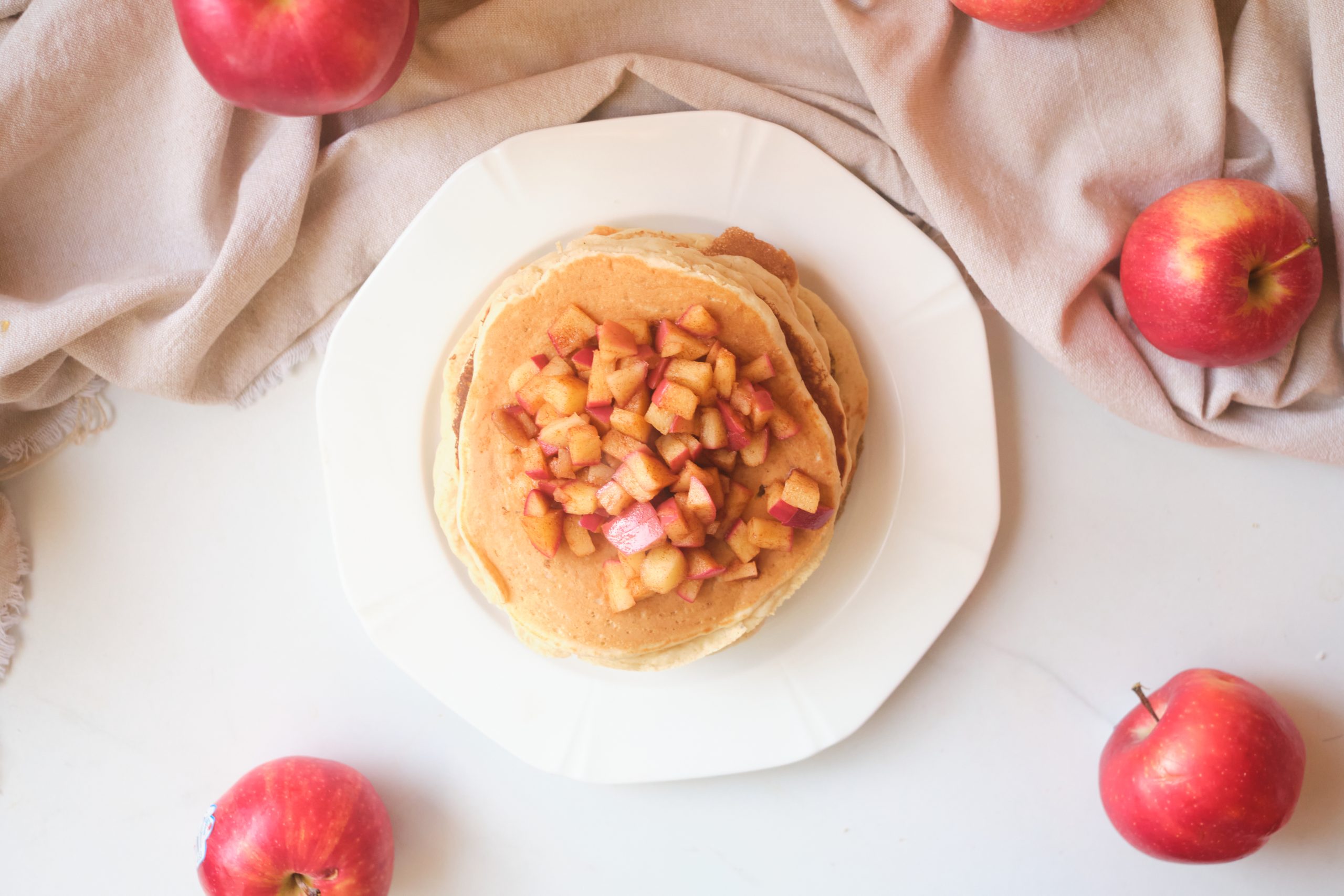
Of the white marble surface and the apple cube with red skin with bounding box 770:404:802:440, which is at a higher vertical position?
the apple cube with red skin with bounding box 770:404:802:440

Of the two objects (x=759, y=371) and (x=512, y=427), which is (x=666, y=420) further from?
(x=512, y=427)

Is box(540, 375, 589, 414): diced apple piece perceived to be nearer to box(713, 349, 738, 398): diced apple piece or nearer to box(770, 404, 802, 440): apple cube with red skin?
box(713, 349, 738, 398): diced apple piece

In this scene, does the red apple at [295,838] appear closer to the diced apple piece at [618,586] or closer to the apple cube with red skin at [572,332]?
the diced apple piece at [618,586]

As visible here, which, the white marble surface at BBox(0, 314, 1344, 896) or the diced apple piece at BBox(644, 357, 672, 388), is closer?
the diced apple piece at BBox(644, 357, 672, 388)

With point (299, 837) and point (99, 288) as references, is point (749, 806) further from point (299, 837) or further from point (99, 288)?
point (99, 288)

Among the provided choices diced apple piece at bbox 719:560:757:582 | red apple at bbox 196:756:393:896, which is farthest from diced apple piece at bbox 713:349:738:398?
red apple at bbox 196:756:393:896

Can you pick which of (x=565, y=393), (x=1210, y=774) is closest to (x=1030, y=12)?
(x=565, y=393)

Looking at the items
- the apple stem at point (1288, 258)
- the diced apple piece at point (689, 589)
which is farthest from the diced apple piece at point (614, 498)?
the apple stem at point (1288, 258)

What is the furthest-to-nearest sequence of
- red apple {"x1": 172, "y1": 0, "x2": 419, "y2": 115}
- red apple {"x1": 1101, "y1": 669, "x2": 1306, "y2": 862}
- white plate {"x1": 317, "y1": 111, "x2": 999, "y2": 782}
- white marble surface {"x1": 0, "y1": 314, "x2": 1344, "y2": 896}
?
1. white marble surface {"x1": 0, "y1": 314, "x2": 1344, "y2": 896}
2. white plate {"x1": 317, "y1": 111, "x2": 999, "y2": 782}
3. red apple {"x1": 1101, "y1": 669, "x2": 1306, "y2": 862}
4. red apple {"x1": 172, "y1": 0, "x2": 419, "y2": 115}
